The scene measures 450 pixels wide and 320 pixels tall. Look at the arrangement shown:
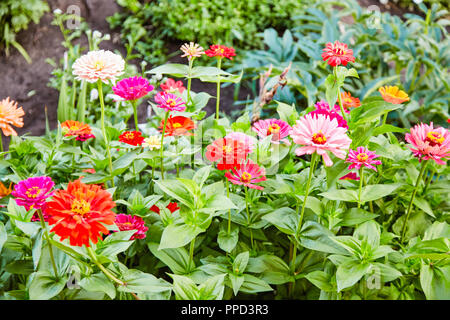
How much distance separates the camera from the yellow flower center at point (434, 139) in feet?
2.42

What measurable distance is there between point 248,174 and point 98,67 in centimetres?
33

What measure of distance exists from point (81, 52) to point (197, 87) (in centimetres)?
75

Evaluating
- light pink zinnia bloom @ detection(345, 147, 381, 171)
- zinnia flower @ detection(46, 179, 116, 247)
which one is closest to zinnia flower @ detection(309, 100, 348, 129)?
light pink zinnia bloom @ detection(345, 147, 381, 171)

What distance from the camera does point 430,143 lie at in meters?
0.74

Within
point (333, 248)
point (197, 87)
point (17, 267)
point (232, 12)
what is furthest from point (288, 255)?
point (232, 12)

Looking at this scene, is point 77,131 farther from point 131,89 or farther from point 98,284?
point 98,284

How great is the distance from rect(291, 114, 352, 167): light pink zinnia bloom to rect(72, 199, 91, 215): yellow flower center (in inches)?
12.0

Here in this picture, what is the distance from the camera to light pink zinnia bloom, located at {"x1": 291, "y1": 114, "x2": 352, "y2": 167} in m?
0.62

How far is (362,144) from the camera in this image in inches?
30.4

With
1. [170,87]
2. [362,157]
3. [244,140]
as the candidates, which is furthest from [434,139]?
[170,87]

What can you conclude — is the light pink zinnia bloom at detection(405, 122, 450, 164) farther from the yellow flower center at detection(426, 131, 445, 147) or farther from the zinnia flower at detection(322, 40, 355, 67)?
the zinnia flower at detection(322, 40, 355, 67)

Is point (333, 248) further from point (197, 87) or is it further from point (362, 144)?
point (197, 87)

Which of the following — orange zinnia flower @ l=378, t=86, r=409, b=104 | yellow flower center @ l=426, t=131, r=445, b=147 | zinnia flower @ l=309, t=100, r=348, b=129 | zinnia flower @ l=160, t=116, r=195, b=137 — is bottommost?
zinnia flower @ l=160, t=116, r=195, b=137

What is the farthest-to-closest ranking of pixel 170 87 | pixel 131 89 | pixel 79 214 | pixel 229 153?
pixel 170 87 → pixel 131 89 → pixel 229 153 → pixel 79 214
